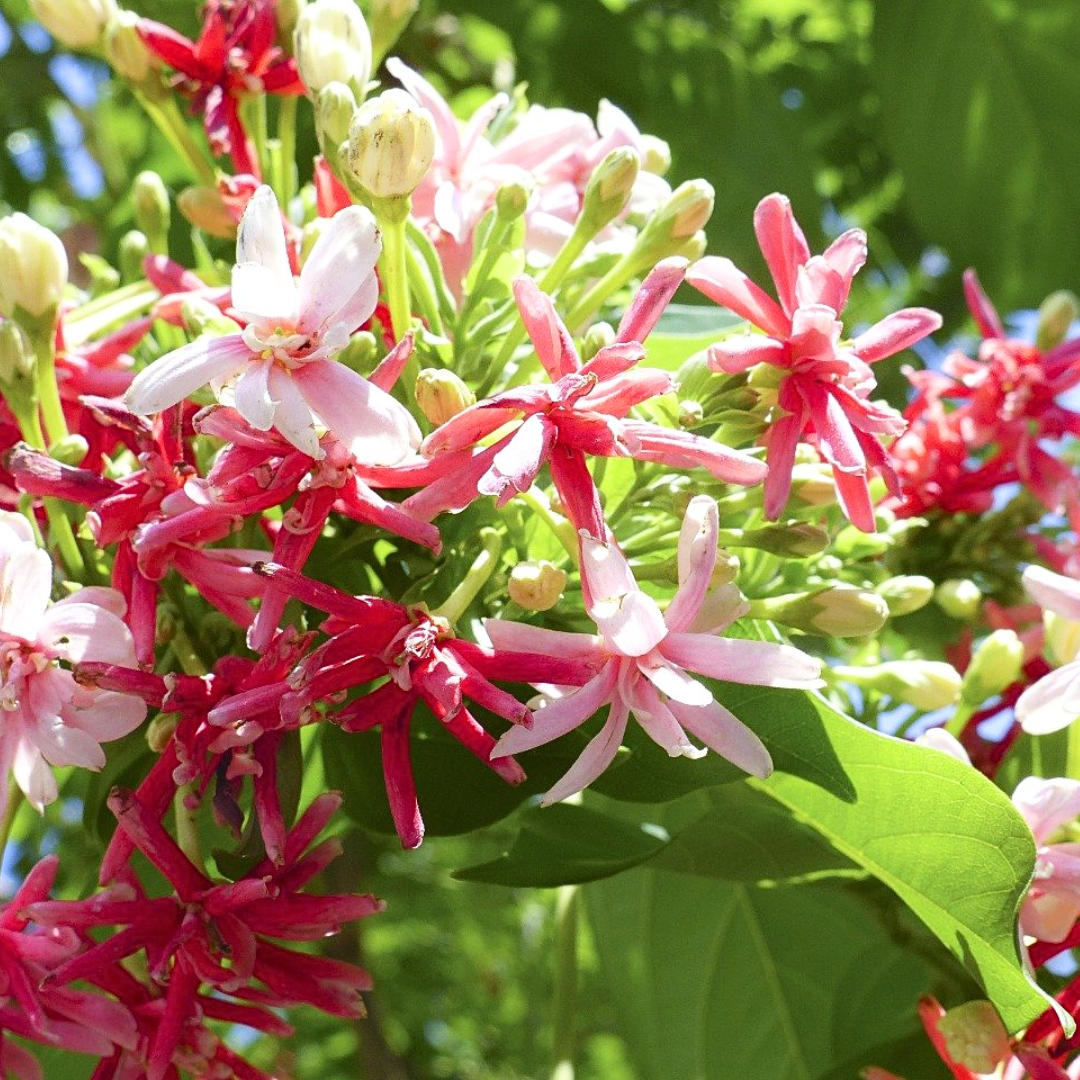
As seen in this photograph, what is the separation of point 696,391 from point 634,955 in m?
0.79

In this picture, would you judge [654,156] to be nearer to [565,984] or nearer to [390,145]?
[390,145]

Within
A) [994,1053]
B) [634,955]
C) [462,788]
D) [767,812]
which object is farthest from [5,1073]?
[634,955]

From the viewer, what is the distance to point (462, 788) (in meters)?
1.01

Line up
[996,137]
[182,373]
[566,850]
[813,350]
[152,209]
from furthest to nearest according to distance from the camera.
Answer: [996,137] < [152,209] < [566,850] < [813,350] < [182,373]

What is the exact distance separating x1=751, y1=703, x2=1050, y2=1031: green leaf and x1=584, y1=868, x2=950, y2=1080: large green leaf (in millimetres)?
538

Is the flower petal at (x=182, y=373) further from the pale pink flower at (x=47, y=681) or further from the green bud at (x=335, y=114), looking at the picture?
the green bud at (x=335, y=114)

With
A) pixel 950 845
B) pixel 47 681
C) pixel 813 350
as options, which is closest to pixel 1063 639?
pixel 950 845

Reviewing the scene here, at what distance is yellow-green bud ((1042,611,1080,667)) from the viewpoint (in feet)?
3.41

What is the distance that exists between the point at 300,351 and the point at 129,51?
1.79 ft

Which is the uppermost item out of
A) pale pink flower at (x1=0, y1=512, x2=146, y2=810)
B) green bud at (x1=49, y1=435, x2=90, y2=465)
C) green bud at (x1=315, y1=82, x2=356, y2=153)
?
green bud at (x1=315, y1=82, x2=356, y2=153)

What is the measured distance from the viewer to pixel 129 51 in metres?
1.21

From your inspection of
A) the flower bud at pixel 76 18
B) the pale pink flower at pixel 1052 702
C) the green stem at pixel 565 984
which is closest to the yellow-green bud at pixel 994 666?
the pale pink flower at pixel 1052 702

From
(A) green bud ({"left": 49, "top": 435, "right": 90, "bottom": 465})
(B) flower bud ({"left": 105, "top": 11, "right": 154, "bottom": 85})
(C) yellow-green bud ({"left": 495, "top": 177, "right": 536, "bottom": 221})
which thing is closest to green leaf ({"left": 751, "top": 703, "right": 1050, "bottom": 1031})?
(C) yellow-green bud ({"left": 495, "top": 177, "right": 536, "bottom": 221})

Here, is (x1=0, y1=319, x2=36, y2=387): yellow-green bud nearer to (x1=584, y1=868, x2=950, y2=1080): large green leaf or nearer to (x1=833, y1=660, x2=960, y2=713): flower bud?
(x1=833, y1=660, x2=960, y2=713): flower bud
